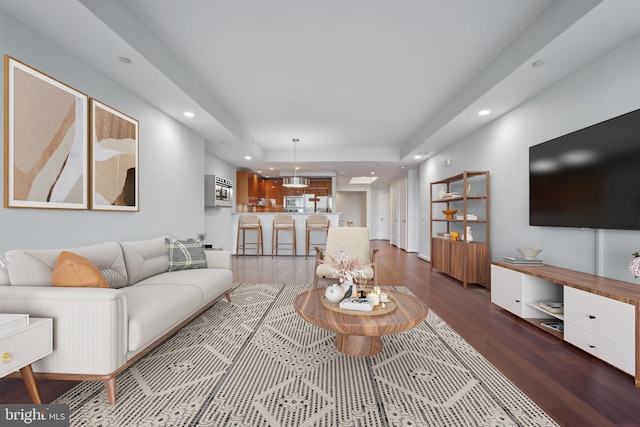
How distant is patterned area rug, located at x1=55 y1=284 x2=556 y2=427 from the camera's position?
143cm

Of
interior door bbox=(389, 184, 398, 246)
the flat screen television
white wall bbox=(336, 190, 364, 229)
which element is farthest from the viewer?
white wall bbox=(336, 190, 364, 229)

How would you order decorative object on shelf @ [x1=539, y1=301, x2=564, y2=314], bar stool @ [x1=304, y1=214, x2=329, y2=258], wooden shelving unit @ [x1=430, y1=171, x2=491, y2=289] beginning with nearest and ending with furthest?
1. decorative object on shelf @ [x1=539, y1=301, x2=564, y2=314]
2. wooden shelving unit @ [x1=430, y1=171, x2=491, y2=289]
3. bar stool @ [x1=304, y1=214, x2=329, y2=258]

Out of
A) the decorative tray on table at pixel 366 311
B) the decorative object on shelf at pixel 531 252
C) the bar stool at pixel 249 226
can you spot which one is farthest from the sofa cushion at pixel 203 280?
the bar stool at pixel 249 226

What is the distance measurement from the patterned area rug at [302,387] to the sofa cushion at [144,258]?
0.73m

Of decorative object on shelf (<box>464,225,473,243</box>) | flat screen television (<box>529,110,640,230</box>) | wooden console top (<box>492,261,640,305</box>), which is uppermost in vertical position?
flat screen television (<box>529,110,640,230</box>)

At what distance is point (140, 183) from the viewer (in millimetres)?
3271

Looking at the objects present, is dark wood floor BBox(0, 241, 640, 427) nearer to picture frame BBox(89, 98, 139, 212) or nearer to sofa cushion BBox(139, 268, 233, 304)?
sofa cushion BBox(139, 268, 233, 304)

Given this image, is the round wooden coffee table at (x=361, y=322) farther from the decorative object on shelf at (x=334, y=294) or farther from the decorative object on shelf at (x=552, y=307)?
the decorative object on shelf at (x=552, y=307)

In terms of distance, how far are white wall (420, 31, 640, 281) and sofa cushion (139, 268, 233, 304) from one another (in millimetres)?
3421

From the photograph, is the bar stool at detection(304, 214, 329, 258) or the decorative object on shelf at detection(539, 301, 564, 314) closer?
the decorative object on shelf at detection(539, 301, 564, 314)

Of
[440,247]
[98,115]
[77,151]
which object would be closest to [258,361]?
[77,151]

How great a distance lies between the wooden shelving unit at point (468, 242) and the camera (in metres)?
4.04

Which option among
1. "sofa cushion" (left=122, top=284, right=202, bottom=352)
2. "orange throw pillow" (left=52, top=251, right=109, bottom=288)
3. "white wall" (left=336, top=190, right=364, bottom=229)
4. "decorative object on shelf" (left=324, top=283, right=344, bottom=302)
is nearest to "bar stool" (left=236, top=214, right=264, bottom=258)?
"sofa cushion" (left=122, top=284, right=202, bottom=352)

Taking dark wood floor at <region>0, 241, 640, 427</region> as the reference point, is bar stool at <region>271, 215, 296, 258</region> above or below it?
above
